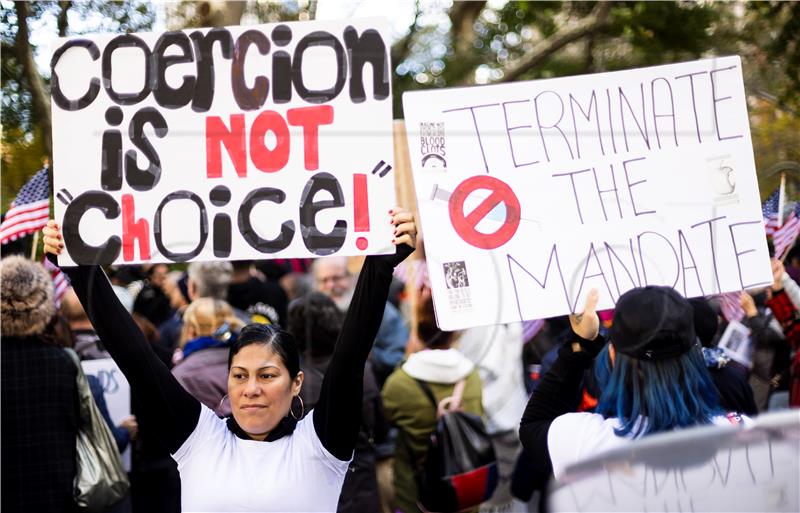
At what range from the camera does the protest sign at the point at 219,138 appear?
130 inches

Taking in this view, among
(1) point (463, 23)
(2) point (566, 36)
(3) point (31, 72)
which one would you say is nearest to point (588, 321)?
(3) point (31, 72)

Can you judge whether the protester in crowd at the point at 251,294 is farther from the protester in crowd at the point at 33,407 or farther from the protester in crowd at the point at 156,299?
the protester in crowd at the point at 33,407

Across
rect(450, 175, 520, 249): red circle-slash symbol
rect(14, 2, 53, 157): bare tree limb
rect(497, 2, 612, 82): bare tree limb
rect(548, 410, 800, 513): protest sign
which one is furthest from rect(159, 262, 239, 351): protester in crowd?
rect(497, 2, 612, 82): bare tree limb

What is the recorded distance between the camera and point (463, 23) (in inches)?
529

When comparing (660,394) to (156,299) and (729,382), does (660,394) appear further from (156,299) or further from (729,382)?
(156,299)

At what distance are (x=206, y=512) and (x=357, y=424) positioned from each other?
52 cm

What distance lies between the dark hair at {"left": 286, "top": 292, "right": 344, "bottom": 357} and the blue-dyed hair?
209 cm

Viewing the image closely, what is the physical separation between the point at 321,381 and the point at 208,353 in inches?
22.0

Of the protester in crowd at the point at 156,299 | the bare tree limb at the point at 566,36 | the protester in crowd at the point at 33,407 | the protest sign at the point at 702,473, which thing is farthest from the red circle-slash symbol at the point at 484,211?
the bare tree limb at the point at 566,36

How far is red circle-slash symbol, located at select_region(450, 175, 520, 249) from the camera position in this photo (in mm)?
3373

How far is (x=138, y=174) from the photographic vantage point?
336 centimetres

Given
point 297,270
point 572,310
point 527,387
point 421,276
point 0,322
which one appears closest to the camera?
point 572,310

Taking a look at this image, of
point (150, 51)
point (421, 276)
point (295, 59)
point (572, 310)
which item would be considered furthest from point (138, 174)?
point (421, 276)

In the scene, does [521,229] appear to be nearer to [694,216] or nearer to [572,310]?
[572,310]
